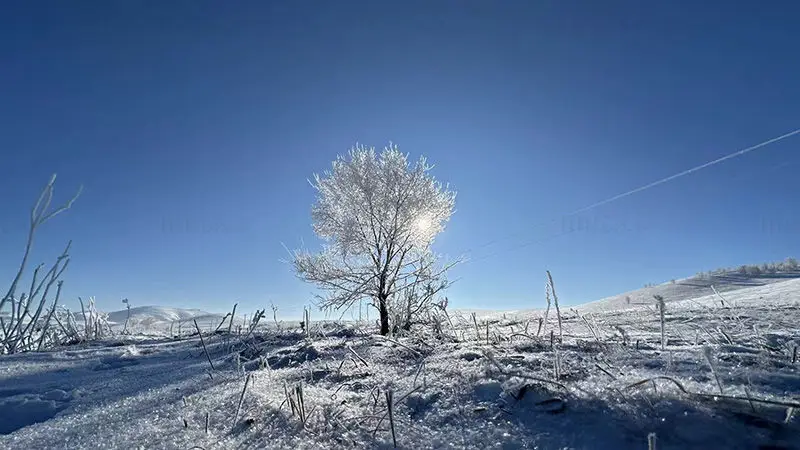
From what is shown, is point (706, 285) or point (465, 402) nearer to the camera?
point (465, 402)

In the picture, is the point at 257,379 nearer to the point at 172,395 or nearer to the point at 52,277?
the point at 172,395

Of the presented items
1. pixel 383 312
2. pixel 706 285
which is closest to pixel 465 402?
pixel 383 312

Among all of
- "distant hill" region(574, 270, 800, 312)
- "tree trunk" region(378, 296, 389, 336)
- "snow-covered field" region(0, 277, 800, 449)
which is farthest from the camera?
"distant hill" region(574, 270, 800, 312)

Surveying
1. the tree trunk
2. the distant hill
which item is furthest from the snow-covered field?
the distant hill

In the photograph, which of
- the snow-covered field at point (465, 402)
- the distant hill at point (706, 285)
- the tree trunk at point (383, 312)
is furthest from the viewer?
the distant hill at point (706, 285)

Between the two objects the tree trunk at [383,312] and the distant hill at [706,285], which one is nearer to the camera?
the tree trunk at [383,312]

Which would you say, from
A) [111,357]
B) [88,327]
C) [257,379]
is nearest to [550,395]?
[257,379]

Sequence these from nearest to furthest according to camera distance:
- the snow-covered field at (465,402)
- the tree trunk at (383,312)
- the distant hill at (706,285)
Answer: the snow-covered field at (465,402) → the tree trunk at (383,312) → the distant hill at (706,285)

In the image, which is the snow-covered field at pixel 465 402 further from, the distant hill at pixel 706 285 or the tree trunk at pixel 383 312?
the distant hill at pixel 706 285

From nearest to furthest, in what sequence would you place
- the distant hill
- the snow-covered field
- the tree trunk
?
1. the snow-covered field
2. the tree trunk
3. the distant hill

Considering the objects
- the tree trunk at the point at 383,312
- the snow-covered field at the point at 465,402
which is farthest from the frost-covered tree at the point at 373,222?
the snow-covered field at the point at 465,402

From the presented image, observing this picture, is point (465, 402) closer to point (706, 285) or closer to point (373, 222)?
point (373, 222)

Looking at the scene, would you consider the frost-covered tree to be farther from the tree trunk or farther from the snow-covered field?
the snow-covered field

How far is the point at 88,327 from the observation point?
222 inches
